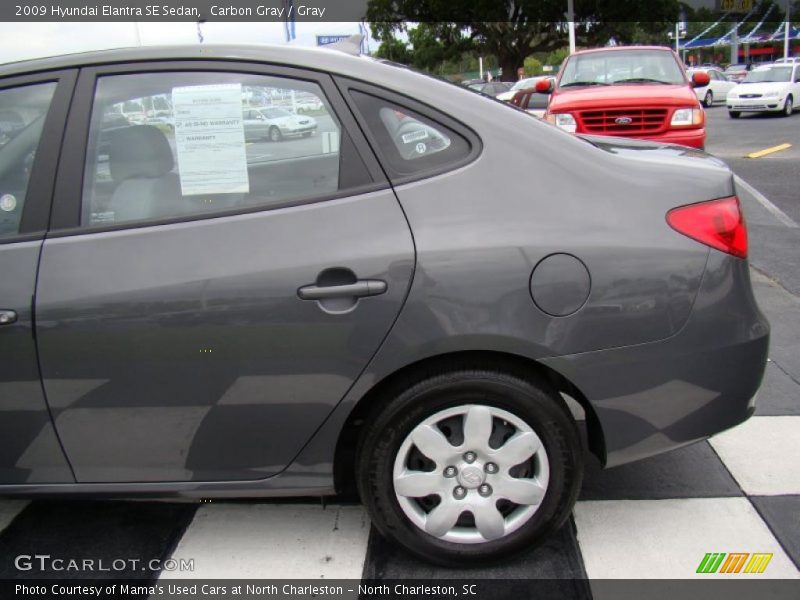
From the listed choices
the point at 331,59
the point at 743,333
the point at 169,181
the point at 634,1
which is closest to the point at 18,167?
the point at 169,181

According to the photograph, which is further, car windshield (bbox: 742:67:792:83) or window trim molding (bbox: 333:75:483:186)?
car windshield (bbox: 742:67:792:83)

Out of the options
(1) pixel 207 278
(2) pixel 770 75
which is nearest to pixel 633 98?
(1) pixel 207 278

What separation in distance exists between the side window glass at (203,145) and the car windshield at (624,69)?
290 inches

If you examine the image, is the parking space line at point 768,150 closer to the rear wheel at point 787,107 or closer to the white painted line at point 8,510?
the rear wheel at point 787,107

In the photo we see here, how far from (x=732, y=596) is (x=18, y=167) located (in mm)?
2700

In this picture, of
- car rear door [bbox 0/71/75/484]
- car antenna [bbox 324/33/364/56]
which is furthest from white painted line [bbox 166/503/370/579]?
car antenna [bbox 324/33/364/56]

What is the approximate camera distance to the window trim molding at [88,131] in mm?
2361

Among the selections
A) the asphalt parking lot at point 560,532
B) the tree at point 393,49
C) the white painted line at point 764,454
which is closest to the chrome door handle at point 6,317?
the asphalt parking lot at point 560,532

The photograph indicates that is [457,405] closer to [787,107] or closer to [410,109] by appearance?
[410,109]

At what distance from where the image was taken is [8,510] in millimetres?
3068

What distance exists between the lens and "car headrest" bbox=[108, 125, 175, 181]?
8.05ft

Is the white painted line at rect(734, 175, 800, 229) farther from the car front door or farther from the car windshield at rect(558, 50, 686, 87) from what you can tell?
the car front door

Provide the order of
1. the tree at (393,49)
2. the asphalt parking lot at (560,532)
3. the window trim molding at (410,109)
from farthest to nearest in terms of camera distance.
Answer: the tree at (393,49), the asphalt parking lot at (560,532), the window trim molding at (410,109)

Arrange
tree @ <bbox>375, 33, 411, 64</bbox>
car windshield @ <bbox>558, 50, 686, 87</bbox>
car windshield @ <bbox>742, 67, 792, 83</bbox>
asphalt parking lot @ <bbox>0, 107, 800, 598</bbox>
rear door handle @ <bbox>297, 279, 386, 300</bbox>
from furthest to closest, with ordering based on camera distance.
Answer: tree @ <bbox>375, 33, 411, 64</bbox>
car windshield @ <bbox>742, 67, 792, 83</bbox>
car windshield @ <bbox>558, 50, 686, 87</bbox>
asphalt parking lot @ <bbox>0, 107, 800, 598</bbox>
rear door handle @ <bbox>297, 279, 386, 300</bbox>
